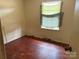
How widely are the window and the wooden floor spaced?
65 centimetres

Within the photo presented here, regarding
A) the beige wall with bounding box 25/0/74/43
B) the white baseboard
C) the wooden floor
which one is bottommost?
the wooden floor

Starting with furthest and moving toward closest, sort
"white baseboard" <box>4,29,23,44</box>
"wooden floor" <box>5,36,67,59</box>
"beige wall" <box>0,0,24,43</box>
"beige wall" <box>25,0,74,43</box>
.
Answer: "white baseboard" <box>4,29,23,44</box> < "beige wall" <box>0,0,24,43</box> < "beige wall" <box>25,0,74,43</box> < "wooden floor" <box>5,36,67,59</box>

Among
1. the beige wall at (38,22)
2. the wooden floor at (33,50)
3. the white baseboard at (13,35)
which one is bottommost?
the wooden floor at (33,50)

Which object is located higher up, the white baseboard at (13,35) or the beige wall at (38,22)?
the beige wall at (38,22)

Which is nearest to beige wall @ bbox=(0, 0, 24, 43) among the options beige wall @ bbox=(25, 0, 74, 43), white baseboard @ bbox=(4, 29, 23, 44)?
white baseboard @ bbox=(4, 29, 23, 44)

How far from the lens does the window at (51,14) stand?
150 inches

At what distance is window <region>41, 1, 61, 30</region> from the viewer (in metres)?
3.81

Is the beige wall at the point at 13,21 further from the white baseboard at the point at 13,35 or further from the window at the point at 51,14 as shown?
the window at the point at 51,14

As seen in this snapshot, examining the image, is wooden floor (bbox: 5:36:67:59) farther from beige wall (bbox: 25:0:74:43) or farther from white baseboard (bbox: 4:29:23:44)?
beige wall (bbox: 25:0:74:43)

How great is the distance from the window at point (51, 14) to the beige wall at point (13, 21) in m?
0.89

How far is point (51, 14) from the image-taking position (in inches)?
155

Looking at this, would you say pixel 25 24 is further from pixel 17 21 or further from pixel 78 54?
pixel 78 54

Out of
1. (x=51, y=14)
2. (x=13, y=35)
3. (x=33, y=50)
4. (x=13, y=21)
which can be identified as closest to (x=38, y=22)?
(x=51, y=14)

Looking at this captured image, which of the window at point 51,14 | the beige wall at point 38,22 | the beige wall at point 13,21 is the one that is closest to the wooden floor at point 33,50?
the beige wall at point 13,21
